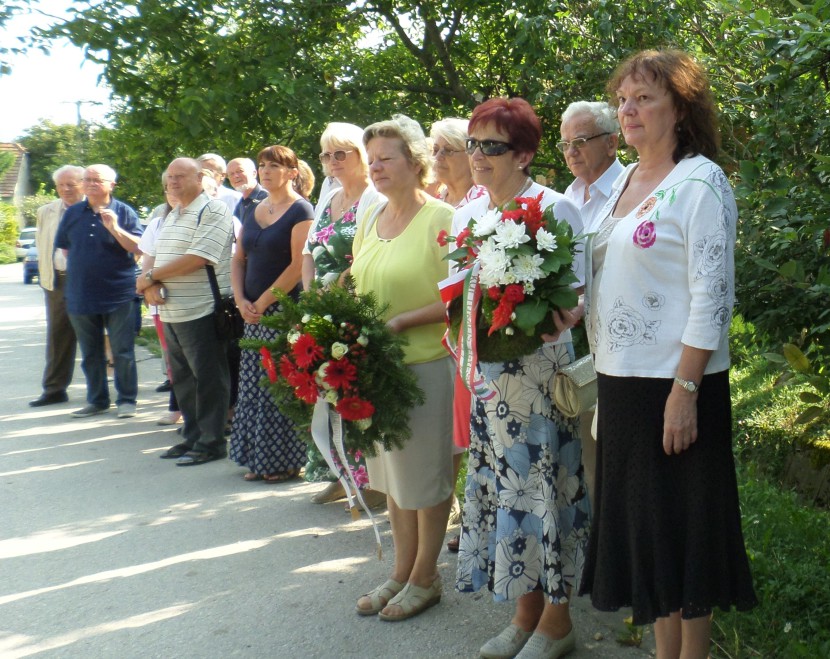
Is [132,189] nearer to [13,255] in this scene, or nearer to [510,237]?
[510,237]

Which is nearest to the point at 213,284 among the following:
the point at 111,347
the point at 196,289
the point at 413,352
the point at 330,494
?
the point at 196,289

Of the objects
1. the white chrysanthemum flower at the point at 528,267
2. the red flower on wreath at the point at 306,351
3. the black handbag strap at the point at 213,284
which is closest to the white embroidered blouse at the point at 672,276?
the white chrysanthemum flower at the point at 528,267

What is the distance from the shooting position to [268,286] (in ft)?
22.2

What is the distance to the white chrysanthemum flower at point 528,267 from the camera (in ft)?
11.0

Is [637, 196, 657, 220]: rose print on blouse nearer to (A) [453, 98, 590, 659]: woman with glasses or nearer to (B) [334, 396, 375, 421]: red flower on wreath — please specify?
(A) [453, 98, 590, 659]: woman with glasses

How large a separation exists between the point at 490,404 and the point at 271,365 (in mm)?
1012

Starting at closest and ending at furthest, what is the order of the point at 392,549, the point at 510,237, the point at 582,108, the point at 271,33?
1. the point at 510,237
2. the point at 582,108
3. the point at 392,549
4. the point at 271,33

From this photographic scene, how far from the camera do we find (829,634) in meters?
3.71

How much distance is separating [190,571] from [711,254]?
3.35 m

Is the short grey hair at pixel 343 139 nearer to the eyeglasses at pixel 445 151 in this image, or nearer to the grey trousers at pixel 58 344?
the eyeglasses at pixel 445 151

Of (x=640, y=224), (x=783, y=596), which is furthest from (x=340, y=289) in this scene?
(x=783, y=596)

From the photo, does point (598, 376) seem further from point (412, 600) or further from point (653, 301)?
point (412, 600)

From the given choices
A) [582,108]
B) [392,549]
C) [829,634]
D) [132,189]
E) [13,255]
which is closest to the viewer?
[829,634]

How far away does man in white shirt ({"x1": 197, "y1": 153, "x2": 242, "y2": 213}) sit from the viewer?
363 inches
